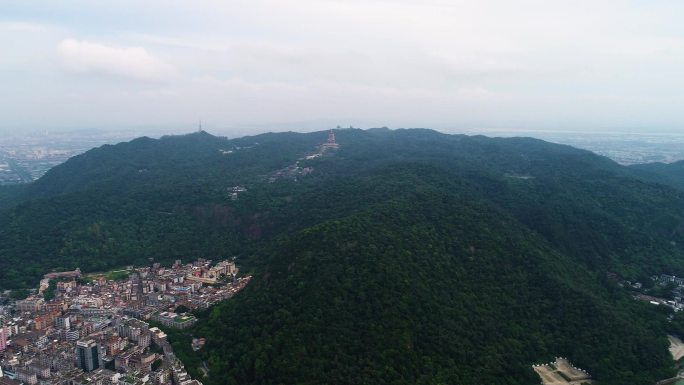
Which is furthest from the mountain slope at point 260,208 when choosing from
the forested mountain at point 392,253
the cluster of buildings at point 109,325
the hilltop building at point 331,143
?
the hilltop building at point 331,143

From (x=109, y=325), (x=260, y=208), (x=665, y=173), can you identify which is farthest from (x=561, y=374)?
(x=665, y=173)

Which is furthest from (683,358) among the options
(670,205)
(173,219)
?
(173,219)

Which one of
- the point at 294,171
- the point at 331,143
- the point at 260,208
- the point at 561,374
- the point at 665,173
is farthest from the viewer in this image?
the point at 331,143

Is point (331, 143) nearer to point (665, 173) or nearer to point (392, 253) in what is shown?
point (665, 173)

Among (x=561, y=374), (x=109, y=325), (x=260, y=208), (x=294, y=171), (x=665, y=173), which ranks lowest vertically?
(x=561, y=374)

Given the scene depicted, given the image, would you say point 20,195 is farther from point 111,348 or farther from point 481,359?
point 481,359

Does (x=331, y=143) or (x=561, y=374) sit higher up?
(x=331, y=143)

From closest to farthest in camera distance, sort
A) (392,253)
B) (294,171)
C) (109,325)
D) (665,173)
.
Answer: (109,325) < (392,253) < (294,171) < (665,173)

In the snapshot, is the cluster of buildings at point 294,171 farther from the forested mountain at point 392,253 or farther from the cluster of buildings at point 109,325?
the cluster of buildings at point 109,325
